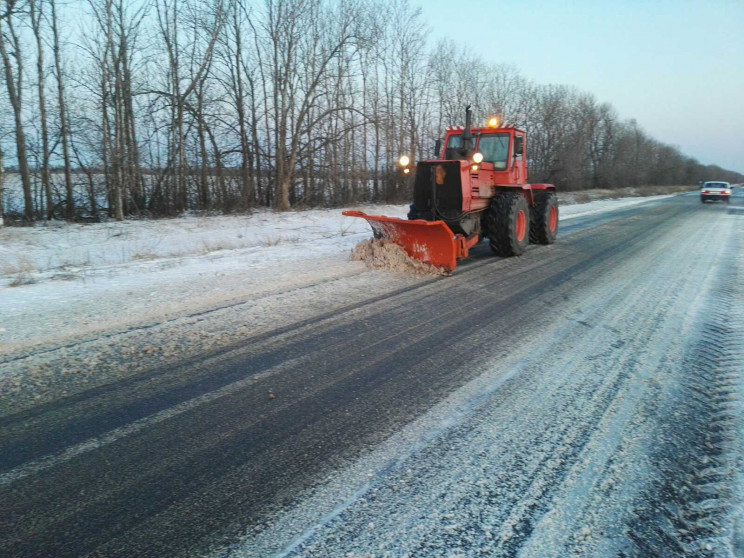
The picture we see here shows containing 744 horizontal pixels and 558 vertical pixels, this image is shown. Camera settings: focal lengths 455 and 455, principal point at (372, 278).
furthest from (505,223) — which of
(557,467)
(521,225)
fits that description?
(557,467)

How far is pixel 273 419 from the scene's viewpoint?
3.13 meters

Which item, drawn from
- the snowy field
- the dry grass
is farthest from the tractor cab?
the dry grass

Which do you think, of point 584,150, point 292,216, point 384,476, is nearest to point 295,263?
point 384,476

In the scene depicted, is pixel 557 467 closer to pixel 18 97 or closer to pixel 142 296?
pixel 142 296

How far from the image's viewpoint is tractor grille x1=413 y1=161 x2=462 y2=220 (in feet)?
26.1

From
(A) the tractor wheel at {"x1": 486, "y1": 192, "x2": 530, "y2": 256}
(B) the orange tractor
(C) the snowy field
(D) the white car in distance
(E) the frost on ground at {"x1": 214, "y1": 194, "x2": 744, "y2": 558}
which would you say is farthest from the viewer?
(D) the white car in distance

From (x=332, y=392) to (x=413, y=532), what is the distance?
60.7 inches

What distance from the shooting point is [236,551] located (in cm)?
202

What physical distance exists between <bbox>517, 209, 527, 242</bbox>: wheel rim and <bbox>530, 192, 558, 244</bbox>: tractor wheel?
1331 millimetres

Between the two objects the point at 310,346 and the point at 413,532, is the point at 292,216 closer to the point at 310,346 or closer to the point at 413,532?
the point at 310,346

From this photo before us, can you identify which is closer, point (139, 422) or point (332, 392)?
point (139, 422)

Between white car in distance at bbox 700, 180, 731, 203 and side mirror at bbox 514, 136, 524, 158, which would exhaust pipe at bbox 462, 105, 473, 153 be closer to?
side mirror at bbox 514, 136, 524, 158

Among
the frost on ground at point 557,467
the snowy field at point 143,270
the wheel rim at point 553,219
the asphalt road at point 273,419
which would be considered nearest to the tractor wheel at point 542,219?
the wheel rim at point 553,219

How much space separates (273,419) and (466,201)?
5.93 metres
